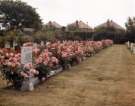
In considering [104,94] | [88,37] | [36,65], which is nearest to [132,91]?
[104,94]

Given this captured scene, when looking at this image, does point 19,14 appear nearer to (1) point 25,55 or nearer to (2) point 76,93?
(1) point 25,55

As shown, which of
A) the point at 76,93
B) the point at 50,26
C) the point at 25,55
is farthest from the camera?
the point at 50,26

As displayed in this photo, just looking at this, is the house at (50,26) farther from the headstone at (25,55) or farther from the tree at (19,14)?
the headstone at (25,55)

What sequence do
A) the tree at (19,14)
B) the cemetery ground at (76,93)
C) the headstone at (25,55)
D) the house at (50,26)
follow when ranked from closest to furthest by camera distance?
the cemetery ground at (76,93), the headstone at (25,55), the tree at (19,14), the house at (50,26)

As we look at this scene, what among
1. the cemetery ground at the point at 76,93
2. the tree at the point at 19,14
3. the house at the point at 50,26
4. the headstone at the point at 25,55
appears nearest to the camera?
the cemetery ground at the point at 76,93

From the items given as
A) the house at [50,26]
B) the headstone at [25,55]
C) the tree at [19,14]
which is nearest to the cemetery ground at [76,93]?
the headstone at [25,55]

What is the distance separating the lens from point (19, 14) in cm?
6481

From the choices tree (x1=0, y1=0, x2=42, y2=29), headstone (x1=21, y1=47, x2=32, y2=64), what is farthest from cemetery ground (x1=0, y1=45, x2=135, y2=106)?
tree (x1=0, y1=0, x2=42, y2=29)

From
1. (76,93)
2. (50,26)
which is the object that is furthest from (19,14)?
(76,93)

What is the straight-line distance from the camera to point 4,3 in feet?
214

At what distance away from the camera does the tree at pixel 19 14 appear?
64812mm

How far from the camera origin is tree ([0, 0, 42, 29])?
64812 millimetres

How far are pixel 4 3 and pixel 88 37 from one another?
17583mm

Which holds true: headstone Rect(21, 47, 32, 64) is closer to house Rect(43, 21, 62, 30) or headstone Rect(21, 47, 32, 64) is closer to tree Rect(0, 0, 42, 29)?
tree Rect(0, 0, 42, 29)
